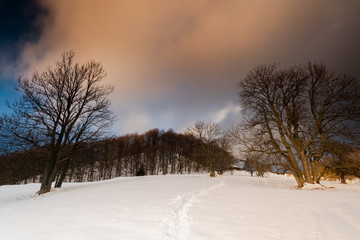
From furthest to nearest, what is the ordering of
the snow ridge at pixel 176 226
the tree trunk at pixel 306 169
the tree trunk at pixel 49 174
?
the tree trunk at pixel 306 169, the tree trunk at pixel 49 174, the snow ridge at pixel 176 226

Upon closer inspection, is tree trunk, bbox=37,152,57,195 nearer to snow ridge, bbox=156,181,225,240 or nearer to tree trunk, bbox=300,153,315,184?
snow ridge, bbox=156,181,225,240

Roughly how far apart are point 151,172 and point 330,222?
42110 mm

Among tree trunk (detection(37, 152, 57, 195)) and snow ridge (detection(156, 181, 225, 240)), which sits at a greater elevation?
tree trunk (detection(37, 152, 57, 195))

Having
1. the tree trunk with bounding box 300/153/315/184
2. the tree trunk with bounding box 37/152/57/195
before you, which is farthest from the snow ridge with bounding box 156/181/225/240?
the tree trunk with bounding box 37/152/57/195

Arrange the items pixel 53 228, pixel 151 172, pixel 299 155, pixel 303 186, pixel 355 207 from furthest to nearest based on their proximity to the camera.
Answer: pixel 151 172, pixel 299 155, pixel 303 186, pixel 355 207, pixel 53 228

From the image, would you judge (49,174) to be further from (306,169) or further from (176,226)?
(306,169)

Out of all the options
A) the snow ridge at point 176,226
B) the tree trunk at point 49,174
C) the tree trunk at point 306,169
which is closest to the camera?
the snow ridge at point 176,226

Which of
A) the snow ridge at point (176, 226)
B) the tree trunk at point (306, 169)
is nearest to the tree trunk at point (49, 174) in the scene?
the snow ridge at point (176, 226)

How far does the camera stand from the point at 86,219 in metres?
3.71

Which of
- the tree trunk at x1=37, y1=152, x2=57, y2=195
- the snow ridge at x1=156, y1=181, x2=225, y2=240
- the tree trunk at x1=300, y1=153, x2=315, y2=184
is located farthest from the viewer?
the tree trunk at x1=300, y1=153, x2=315, y2=184

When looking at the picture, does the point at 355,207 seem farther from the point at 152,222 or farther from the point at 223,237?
the point at 152,222

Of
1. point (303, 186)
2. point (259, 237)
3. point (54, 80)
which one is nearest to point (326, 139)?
point (303, 186)

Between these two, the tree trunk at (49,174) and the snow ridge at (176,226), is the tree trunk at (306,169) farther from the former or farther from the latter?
the tree trunk at (49,174)

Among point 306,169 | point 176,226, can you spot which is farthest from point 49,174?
point 306,169
